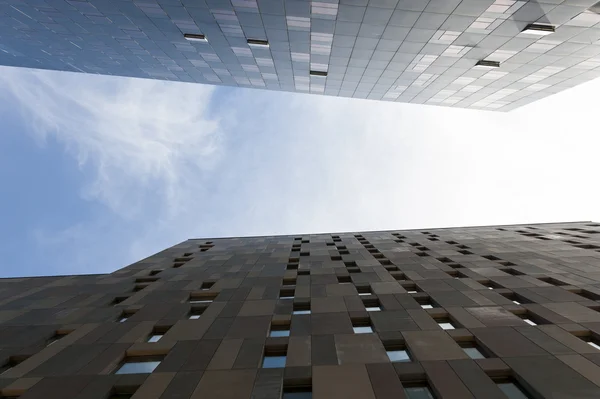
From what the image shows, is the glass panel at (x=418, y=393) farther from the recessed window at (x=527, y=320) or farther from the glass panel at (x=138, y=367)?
the glass panel at (x=138, y=367)

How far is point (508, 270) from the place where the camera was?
19234 mm

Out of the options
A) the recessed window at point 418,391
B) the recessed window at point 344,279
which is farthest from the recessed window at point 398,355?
the recessed window at point 344,279

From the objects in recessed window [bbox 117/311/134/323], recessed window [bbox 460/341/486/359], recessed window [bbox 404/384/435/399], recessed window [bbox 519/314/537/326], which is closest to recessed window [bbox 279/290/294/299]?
recessed window [bbox 404/384/435/399]

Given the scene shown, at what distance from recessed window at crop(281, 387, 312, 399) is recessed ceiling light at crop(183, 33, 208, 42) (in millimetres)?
25783

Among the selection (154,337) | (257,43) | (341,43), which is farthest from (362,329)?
(257,43)

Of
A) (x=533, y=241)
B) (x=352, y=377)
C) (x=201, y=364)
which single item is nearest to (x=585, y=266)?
(x=533, y=241)

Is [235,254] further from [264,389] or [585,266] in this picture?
[585,266]

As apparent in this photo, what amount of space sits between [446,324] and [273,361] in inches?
338

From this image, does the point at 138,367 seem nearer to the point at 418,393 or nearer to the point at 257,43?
the point at 418,393

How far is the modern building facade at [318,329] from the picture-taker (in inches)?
377

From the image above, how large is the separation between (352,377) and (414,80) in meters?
27.7

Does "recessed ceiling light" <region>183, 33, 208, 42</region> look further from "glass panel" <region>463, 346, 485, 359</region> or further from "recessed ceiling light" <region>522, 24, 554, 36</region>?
"glass panel" <region>463, 346, 485, 359</region>

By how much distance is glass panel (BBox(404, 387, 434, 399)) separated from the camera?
9.09 metres

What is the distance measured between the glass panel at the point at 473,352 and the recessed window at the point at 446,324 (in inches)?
56.8
